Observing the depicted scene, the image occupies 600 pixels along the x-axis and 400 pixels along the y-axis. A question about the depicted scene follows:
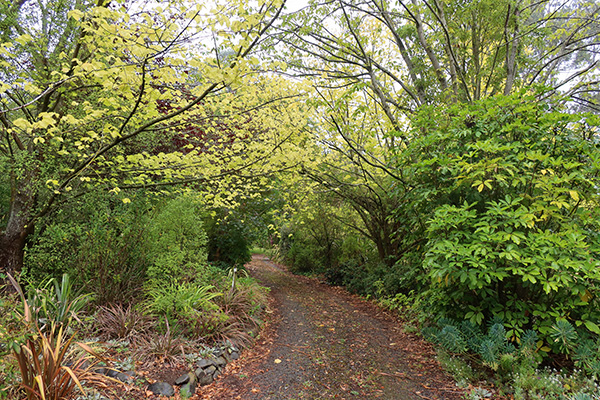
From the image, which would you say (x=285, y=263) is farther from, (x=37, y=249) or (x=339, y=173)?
(x=37, y=249)

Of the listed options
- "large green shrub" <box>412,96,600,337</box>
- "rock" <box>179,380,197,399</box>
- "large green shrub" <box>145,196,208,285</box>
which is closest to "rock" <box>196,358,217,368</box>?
"rock" <box>179,380,197,399</box>

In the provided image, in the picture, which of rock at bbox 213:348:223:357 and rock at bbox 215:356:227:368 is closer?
rock at bbox 215:356:227:368

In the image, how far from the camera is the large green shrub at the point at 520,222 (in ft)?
8.79

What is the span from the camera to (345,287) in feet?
27.7

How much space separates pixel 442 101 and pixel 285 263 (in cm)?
1054

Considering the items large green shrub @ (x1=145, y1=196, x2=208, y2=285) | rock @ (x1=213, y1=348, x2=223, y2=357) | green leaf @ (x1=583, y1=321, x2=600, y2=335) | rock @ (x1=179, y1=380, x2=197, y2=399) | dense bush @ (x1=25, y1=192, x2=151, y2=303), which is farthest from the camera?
large green shrub @ (x1=145, y1=196, x2=208, y2=285)

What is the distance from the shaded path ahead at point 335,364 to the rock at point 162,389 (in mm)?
339

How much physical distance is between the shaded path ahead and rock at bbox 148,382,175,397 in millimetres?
339

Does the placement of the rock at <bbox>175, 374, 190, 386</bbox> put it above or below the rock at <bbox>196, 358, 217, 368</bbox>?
above

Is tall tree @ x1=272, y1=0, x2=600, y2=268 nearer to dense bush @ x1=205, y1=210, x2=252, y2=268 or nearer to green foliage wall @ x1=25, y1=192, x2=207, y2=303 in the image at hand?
green foliage wall @ x1=25, y1=192, x2=207, y2=303

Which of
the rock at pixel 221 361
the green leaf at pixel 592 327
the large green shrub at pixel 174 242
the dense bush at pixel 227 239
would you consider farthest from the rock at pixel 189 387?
the dense bush at pixel 227 239

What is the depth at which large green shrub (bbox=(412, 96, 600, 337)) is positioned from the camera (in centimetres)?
268

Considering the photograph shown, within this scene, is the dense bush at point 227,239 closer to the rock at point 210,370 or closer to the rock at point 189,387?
the rock at point 210,370

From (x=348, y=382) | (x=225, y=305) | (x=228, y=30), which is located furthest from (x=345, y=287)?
(x=228, y=30)
